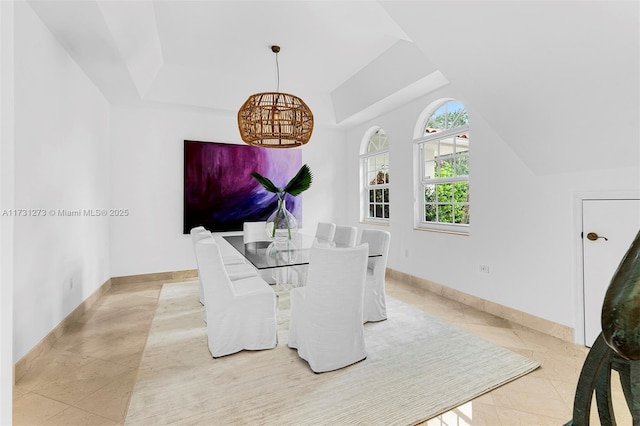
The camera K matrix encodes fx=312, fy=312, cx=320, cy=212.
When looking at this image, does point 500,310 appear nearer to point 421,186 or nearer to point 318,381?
point 421,186

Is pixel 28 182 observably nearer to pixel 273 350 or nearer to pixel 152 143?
pixel 273 350

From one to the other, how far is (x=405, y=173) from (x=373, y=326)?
2366mm

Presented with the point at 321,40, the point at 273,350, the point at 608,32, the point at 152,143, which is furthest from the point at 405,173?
the point at 152,143

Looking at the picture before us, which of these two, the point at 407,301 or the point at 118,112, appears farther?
the point at 118,112

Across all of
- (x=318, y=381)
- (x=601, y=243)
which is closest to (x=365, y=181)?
(x=601, y=243)

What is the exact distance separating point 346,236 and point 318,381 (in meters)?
1.81

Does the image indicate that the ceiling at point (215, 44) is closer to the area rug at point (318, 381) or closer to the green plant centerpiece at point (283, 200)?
the green plant centerpiece at point (283, 200)

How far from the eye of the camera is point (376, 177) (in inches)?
215

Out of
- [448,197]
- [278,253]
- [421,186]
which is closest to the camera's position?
[278,253]

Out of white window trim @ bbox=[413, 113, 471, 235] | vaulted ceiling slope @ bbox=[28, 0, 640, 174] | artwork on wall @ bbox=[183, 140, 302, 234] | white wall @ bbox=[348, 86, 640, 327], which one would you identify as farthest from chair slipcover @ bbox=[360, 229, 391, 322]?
artwork on wall @ bbox=[183, 140, 302, 234]

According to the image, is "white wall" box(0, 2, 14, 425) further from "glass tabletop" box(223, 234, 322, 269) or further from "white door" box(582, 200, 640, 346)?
"white door" box(582, 200, 640, 346)

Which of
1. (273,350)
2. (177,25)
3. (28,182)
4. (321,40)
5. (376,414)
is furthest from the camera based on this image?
(321,40)

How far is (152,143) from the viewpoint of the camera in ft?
15.0

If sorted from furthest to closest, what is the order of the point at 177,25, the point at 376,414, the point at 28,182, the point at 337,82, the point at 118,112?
1. the point at 337,82
2. the point at 118,112
3. the point at 177,25
4. the point at 28,182
5. the point at 376,414
